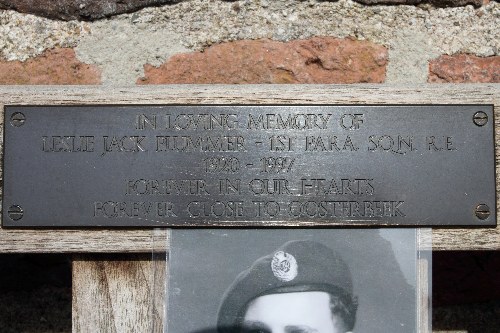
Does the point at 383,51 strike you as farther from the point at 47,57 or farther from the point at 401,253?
the point at 47,57

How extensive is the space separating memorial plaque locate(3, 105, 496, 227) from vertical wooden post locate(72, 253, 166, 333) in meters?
0.08

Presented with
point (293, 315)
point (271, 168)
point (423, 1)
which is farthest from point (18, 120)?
point (423, 1)

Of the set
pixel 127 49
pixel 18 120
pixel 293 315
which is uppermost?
pixel 127 49

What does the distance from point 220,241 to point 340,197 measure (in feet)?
0.62

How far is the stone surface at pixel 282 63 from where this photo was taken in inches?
41.6

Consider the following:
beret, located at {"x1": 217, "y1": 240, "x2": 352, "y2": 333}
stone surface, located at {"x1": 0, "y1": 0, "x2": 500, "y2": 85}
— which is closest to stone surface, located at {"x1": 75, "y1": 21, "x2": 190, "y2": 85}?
stone surface, located at {"x1": 0, "y1": 0, "x2": 500, "y2": 85}

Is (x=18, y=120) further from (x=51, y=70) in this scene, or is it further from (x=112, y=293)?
(x=112, y=293)

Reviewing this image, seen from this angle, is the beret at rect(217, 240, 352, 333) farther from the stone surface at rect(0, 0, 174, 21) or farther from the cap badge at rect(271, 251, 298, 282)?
the stone surface at rect(0, 0, 174, 21)

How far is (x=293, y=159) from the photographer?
977 millimetres

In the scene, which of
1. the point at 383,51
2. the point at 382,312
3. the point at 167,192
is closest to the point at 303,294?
the point at 382,312

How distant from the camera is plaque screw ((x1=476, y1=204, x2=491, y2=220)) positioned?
0.98 meters

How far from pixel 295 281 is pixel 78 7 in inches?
21.7

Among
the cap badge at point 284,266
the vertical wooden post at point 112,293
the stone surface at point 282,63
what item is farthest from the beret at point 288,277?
the stone surface at point 282,63

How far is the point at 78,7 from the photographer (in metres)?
1.07
